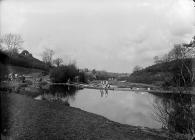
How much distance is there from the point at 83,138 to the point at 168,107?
2.91m

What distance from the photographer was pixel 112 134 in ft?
29.3

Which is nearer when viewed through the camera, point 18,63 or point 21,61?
point 18,63

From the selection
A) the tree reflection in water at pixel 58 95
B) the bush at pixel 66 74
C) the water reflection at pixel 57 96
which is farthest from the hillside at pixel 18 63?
the bush at pixel 66 74

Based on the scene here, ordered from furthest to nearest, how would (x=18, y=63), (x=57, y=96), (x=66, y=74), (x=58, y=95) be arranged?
(x=66, y=74), (x=58, y=95), (x=57, y=96), (x=18, y=63)

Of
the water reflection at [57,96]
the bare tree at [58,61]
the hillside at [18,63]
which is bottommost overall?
the water reflection at [57,96]

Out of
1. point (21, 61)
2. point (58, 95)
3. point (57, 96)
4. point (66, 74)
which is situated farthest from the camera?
point (66, 74)

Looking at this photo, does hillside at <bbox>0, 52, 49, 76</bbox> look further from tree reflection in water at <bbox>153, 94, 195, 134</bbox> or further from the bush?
tree reflection in water at <bbox>153, 94, 195, 134</bbox>

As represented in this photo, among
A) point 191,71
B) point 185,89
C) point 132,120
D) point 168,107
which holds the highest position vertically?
point 191,71

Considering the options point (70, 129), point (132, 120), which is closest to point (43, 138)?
point (70, 129)

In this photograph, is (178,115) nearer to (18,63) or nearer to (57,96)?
(18,63)

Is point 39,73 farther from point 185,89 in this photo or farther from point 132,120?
point 185,89

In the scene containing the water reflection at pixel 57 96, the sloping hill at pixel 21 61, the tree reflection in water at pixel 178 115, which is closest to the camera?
the sloping hill at pixel 21 61

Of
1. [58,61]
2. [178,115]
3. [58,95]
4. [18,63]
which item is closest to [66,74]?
[58,61]

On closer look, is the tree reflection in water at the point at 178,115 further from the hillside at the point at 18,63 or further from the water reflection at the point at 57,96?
the water reflection at the point at 57,96
